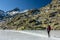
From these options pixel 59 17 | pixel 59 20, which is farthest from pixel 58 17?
pixel 59 20

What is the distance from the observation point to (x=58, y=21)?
596 feet

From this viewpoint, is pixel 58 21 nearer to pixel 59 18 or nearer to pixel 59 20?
pixel 59 20

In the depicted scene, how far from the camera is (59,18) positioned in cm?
19538

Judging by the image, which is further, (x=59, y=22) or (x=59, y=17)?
(x=59, y=17)

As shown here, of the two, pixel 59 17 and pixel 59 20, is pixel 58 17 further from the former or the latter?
pixel 59 20

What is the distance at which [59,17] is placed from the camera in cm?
19712

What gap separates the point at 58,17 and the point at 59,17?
1706 mm

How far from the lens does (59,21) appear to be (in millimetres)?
180125

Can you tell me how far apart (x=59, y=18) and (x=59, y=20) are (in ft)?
41.6

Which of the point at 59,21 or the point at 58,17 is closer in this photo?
the point at 59,21

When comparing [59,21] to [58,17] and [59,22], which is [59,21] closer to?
[59,22]

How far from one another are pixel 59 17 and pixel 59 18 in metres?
2.06

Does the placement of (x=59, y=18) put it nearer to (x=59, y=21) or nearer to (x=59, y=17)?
(x=59, y=17)

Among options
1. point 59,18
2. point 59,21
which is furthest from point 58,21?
point 59,18
